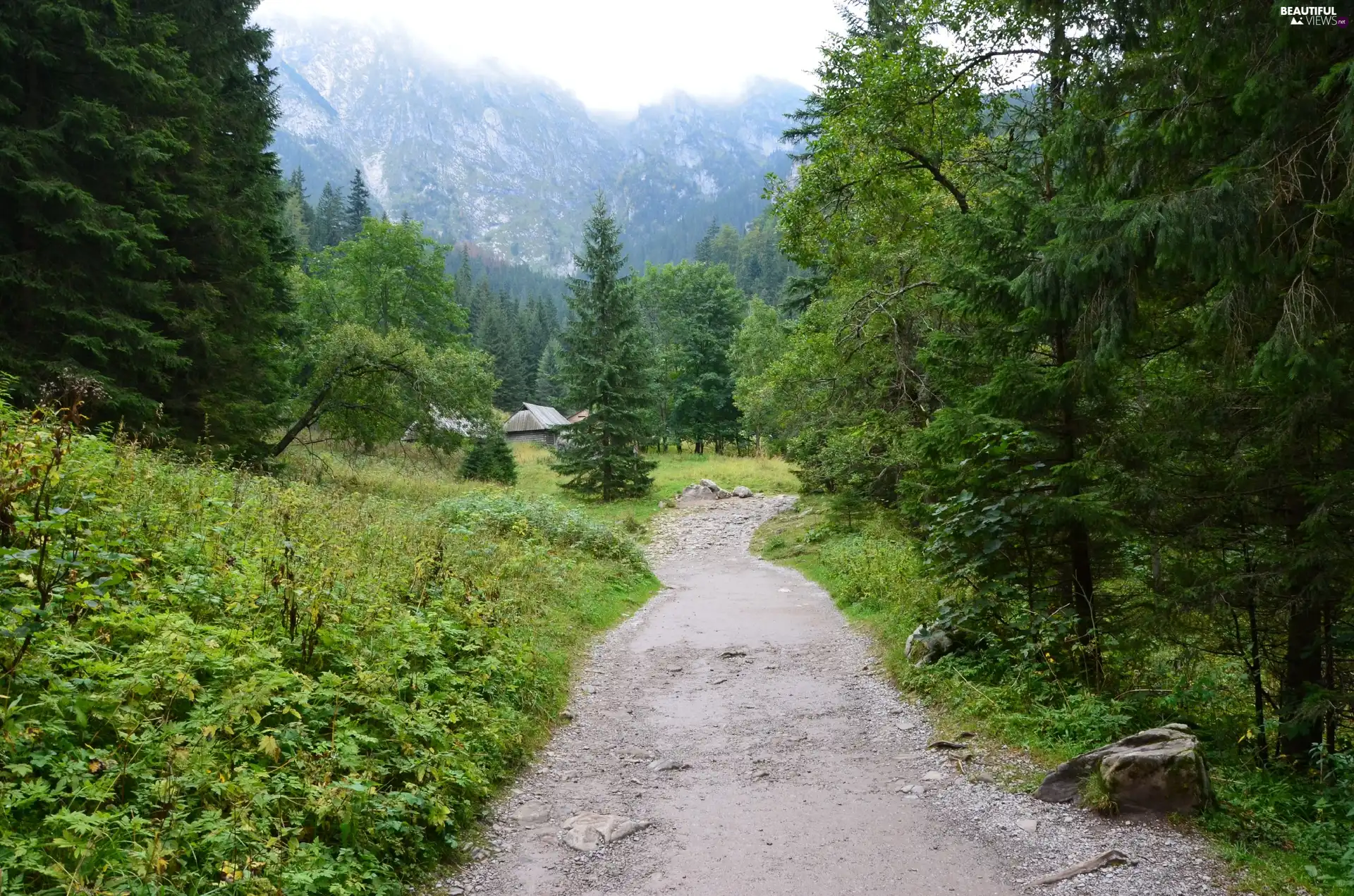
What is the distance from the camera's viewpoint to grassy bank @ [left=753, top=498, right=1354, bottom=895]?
4152 mm

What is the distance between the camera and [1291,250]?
16.1ft

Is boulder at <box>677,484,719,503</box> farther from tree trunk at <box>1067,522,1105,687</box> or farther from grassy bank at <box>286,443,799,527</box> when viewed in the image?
tree trunk at <box>1067,522,1105,687</box>

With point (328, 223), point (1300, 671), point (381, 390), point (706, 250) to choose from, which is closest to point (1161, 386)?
point (1300, 671)

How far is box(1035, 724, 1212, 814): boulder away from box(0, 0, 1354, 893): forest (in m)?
0.22

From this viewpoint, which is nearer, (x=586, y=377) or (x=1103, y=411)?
(x=1103, y=411)

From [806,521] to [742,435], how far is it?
1360 inches

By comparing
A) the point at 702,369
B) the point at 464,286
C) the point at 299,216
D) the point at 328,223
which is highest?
the point at 328,223

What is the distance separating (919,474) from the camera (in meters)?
8.79

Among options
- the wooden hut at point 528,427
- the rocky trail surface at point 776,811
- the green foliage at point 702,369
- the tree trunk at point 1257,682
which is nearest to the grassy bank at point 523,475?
the green foliage at point 702,369

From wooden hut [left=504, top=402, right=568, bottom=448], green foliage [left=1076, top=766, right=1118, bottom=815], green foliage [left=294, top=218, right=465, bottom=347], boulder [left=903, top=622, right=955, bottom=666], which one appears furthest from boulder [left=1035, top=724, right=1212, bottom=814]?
wooden hut [left=504, top=402, right=568, bottom=448]

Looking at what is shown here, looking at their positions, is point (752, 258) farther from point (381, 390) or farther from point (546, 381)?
point (381, 390)

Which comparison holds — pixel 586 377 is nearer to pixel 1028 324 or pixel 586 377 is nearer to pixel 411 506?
pixel 411 506

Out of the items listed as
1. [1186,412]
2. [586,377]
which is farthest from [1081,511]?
[586,377]

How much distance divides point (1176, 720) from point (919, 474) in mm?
3480
